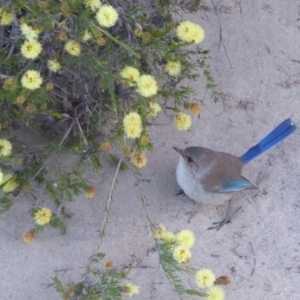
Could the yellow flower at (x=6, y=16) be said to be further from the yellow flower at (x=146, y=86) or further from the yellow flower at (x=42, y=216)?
the yellow flower at (x=42, y=216)

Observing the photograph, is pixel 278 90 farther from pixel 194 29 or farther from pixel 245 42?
pixel 194 29

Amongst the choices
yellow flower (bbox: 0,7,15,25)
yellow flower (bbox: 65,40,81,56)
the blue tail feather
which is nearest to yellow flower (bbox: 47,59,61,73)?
yellow flower (bbox: 65,40,81,56)

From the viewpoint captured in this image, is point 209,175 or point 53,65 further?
point 209,175

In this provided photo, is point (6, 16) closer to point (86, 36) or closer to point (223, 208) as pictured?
point (86, 36)

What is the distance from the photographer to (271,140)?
379cm

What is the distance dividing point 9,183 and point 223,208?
132 cm

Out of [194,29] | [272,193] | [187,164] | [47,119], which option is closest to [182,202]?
[187,164]

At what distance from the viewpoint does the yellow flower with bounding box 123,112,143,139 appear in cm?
300

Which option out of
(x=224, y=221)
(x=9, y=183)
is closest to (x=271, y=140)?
(x=224, y=221)

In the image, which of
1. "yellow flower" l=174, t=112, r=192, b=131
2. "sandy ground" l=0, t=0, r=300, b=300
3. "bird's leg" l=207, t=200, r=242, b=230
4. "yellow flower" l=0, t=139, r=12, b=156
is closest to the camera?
"yellow flower" l=0, t=139, r=12, b=156

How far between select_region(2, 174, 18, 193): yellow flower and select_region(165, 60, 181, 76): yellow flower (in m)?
0.98

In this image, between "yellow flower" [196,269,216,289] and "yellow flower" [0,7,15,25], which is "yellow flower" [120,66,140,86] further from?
"yellow flower" [196,269,216,289]

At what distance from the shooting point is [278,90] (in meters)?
4.23

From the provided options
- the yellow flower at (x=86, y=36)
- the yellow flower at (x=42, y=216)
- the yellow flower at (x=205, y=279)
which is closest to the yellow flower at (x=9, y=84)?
the yellow flower at (x=86, y=36)
